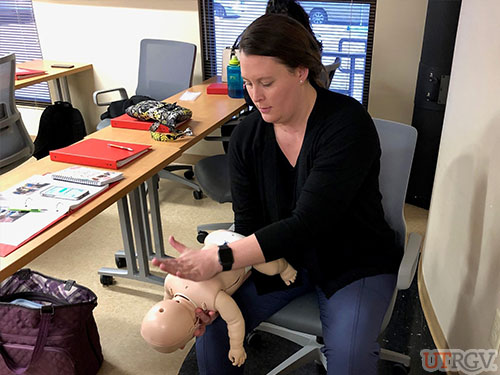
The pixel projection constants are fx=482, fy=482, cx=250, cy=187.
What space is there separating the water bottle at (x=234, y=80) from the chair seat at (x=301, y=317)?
5.08 feet

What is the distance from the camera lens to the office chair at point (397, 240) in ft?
4.55

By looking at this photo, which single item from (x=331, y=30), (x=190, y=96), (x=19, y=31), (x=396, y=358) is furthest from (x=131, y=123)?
(x=19, y=31)

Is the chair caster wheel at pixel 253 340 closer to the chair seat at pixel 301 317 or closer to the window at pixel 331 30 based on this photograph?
the chair seat at pixel 301 317

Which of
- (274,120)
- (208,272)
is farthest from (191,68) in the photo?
(208,272)

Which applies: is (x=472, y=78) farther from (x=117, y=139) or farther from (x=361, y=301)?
(x=117, y=139)

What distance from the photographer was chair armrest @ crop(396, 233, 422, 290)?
129 cm

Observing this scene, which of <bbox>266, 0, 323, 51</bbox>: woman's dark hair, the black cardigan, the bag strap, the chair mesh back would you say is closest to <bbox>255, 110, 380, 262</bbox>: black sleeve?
the black cardigan

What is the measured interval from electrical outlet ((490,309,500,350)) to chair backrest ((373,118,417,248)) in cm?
33

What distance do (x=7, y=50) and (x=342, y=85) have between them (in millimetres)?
2794

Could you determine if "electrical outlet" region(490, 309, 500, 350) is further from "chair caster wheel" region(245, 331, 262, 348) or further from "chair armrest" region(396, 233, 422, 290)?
"chair caster wheel" region(245, 331, 262, 348)

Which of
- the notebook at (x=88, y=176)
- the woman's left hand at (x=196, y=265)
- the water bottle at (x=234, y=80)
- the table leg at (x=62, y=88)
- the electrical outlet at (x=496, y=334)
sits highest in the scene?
the water bottle at (x=234, y=80)

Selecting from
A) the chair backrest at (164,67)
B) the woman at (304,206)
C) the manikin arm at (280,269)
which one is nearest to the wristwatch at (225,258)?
the woman at (304,206)

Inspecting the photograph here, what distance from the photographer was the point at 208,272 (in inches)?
48.6

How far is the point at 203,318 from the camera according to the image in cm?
130
